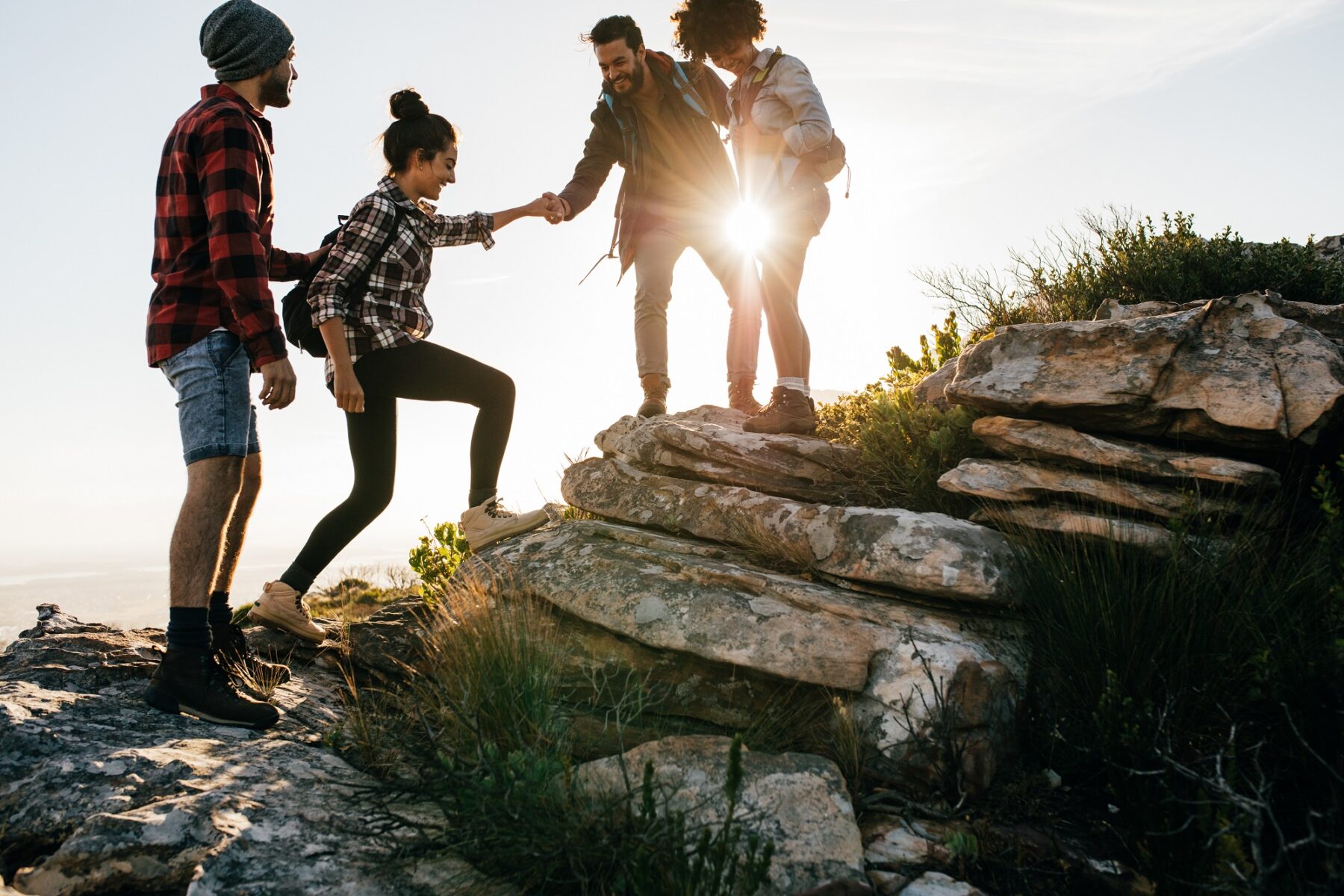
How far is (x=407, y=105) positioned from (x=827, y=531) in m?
3.56

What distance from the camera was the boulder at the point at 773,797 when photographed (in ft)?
7.98

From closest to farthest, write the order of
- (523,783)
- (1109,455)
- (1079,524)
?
1. (523,783)
2. (1079,524)
3. (1109,455)

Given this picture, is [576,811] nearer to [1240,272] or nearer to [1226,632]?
[1226,632]

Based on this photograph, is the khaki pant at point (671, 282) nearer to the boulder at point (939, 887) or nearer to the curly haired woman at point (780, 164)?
the curly haired woman at point (780, 164)

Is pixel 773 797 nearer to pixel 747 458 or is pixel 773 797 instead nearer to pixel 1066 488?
pixel 1066 488

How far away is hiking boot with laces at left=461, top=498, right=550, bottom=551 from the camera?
15.8ft

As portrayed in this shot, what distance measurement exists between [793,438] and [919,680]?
2.23 meters

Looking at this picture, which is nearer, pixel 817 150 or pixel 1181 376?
pixel 1181 376

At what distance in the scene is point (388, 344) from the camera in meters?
4.35

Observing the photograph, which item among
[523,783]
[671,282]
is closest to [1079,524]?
[523,783]

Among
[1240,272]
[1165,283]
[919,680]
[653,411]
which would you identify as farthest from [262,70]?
[1240,272]

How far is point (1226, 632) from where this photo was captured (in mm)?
3090

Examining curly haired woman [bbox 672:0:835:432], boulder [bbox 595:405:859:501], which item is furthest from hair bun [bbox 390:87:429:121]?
boulder [bbox 595:405:859:501]

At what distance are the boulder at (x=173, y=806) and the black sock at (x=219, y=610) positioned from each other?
1.48 ft
